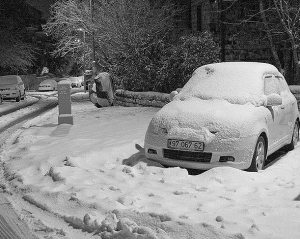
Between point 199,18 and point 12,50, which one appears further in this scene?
point 12,50

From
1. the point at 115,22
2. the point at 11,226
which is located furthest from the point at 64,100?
the point at 115,22

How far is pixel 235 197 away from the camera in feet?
18.5

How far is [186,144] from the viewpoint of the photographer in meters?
6.85

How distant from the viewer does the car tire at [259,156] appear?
690 centimetres

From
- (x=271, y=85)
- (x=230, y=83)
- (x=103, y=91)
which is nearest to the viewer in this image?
(x=230, y=83)

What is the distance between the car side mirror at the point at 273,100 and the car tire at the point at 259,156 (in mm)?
625

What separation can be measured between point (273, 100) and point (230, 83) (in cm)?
81

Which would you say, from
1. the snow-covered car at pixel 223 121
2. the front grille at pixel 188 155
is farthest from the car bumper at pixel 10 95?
the front grille at pixel 188 155

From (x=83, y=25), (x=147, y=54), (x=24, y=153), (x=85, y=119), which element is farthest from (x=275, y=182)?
(x=83, y=25)

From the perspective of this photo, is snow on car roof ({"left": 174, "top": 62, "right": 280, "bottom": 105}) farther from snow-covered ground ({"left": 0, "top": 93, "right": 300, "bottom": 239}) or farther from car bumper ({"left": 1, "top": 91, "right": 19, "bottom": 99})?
car bumper ({"left": 1, "top": 91, "right": 19, "bottom": 99})

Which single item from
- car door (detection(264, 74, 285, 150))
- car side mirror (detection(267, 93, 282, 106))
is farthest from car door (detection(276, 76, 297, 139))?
car side mirror (detection(267, 93, 282, 106))

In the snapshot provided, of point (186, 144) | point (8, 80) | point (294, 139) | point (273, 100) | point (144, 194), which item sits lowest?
point (144, 194)

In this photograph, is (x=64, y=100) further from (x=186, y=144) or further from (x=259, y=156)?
(x=259, y=156)

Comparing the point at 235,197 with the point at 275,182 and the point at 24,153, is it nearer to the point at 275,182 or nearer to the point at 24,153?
the point at 275,182
